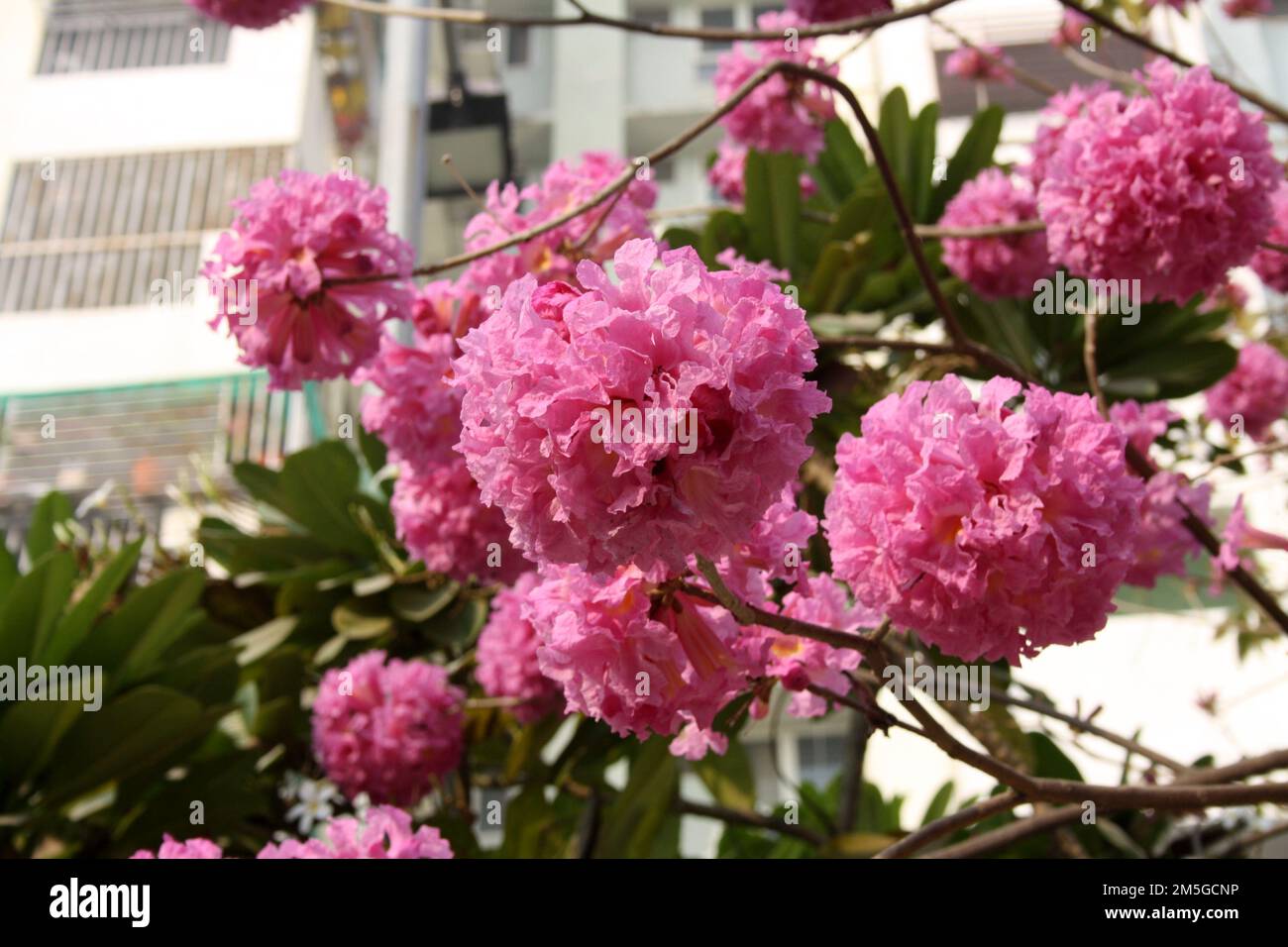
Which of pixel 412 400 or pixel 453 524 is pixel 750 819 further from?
pixel 412 400

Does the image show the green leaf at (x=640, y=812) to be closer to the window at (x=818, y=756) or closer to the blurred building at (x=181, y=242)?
the blurred building at (x=181, y=242)

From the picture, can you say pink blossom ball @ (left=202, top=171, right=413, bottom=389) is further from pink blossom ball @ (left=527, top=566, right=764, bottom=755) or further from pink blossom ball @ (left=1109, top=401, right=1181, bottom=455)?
pink blossom ball @ (left=1109, top=401, right=1181, bottom=455)

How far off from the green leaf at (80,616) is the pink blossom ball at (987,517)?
142 cm

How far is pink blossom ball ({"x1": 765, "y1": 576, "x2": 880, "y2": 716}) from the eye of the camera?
1046 millimetres

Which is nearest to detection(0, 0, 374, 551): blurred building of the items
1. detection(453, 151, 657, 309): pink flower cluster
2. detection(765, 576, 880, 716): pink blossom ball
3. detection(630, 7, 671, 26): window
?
detection(453, 151, 657, 309): pink flower cluster

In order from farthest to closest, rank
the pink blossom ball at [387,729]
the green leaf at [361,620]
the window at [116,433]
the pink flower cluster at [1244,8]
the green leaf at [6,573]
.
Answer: the window at [116,433], the pink flower cluster at [1244,8], the green leaf at [361,620], the green leaf at [6,573], the pink blossom ball at [387,729]

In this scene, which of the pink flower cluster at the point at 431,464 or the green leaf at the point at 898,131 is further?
the green leaf at the point at 898,131

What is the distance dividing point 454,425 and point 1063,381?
169 centimetres

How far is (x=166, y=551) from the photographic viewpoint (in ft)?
9.41

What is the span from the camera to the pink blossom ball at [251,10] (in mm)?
2158

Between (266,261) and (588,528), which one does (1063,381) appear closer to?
(266,261)

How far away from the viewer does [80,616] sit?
6.32 feet

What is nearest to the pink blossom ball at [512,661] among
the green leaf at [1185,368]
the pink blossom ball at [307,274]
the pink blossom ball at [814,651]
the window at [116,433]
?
the pink blossom ball at [307,274]

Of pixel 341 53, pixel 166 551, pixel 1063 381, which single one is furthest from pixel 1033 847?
pixel 341 53
